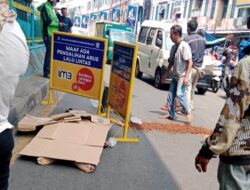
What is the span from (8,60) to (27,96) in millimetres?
4438

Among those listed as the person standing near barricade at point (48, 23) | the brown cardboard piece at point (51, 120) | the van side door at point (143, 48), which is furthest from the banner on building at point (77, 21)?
the brown cardboard piece at point (51, 120)

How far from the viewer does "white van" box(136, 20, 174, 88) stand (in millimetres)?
11570

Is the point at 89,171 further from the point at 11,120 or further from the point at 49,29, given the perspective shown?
the point at 49,29

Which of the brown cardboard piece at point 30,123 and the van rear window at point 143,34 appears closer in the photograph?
the brown cardboard piece at point 30,123

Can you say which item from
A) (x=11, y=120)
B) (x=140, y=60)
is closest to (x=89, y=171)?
(x=11, y=120)

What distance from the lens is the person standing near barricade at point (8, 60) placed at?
176 centimetres


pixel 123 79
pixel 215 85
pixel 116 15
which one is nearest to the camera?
pixel 123 79

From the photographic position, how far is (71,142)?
450 cm

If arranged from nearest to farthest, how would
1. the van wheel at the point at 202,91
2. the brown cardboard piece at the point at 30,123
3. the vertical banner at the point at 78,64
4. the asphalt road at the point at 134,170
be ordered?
the asphalt road at the point at 134,170 → the brown cardboard piece at the point at 30,123 → the vertical banner at the point at 78,64 → the van wheel at the point at 202,91

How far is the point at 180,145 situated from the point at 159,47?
22.2ft

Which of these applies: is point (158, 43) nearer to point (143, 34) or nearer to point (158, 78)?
point (158, 78)

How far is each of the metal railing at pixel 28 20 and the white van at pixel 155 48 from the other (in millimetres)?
3764

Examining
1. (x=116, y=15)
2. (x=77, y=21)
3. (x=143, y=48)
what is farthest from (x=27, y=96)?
(x=77, y=21)

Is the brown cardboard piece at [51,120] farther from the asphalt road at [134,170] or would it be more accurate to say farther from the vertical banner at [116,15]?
the vertical banner at [116,15]
